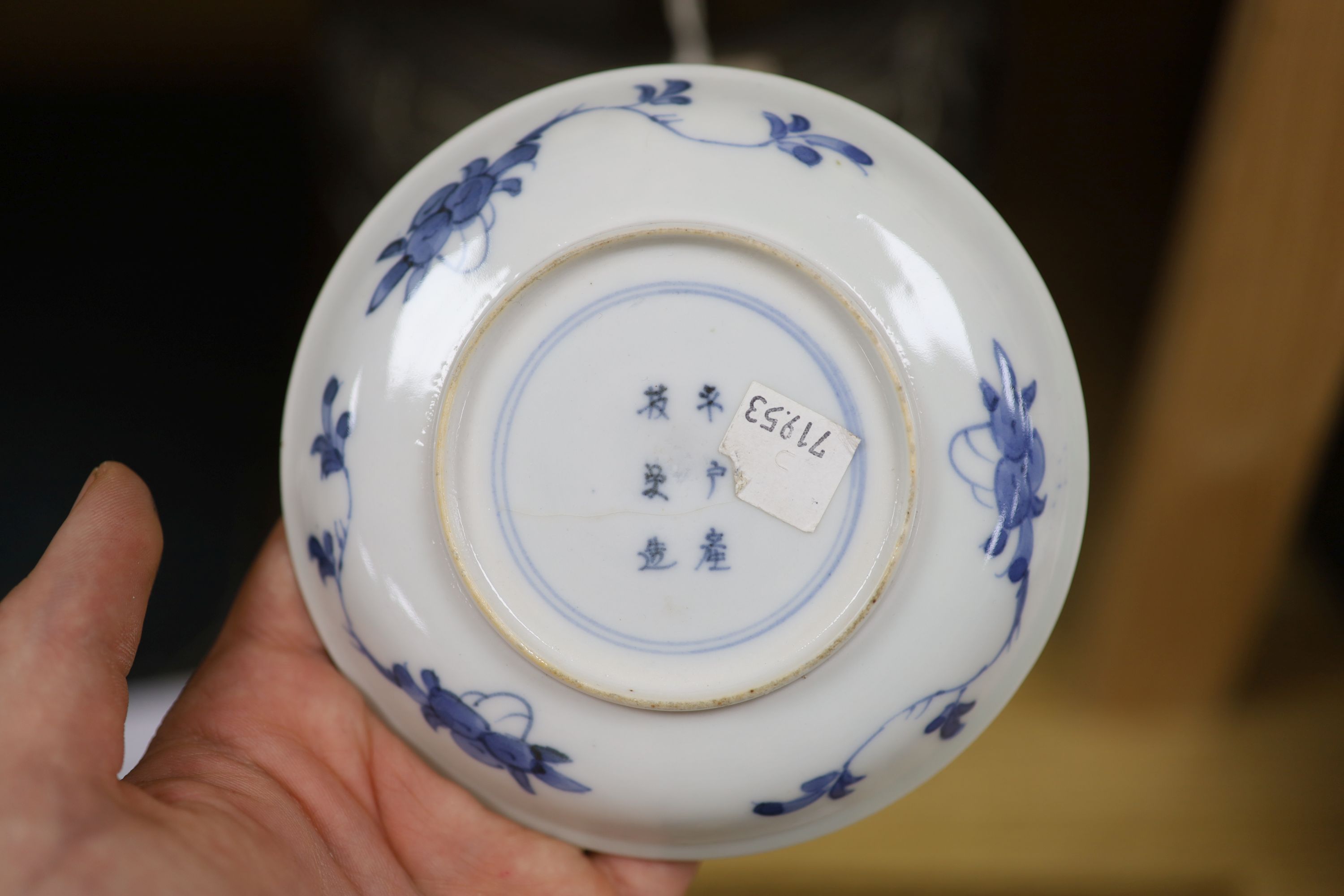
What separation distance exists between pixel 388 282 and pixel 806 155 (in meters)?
0.34

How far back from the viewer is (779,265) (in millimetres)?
674

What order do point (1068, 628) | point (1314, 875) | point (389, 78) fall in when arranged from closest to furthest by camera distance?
point (389, 78) < point (1314, 875) < point (1068, 628)

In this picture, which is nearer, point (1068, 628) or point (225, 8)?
point (1068, 628)

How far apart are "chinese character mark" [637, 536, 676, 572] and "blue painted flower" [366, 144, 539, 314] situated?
265mm

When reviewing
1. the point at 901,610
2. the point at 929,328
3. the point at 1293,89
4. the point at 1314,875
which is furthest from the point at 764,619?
the point at 1314,875

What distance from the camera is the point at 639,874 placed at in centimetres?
87

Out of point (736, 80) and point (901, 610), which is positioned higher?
point (736, 80)

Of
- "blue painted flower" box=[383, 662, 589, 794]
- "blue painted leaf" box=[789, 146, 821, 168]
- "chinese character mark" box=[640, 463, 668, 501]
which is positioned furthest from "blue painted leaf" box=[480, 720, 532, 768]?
"blue painted leaf" box=[789, 146, 821, 168]

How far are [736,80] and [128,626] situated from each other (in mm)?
621

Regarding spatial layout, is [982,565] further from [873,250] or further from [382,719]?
[382,719]

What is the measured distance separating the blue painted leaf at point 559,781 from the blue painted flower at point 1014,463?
13.9 inches

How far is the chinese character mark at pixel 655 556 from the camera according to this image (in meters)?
0.68

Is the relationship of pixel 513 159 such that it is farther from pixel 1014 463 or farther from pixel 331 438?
pixel 1014 463

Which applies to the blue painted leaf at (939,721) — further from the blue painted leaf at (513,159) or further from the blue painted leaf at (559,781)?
the blue painted leaf at (513,159)
